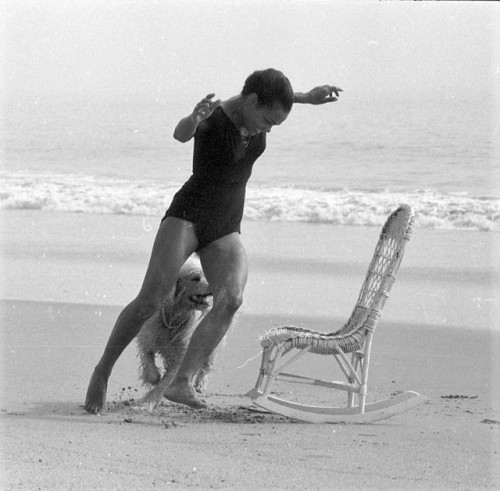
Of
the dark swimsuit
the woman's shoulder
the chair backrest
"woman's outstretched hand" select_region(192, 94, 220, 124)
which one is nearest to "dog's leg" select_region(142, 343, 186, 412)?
the dark swimsuit

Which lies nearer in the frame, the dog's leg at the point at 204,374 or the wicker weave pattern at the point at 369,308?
the wicker weave pattern at the point at 369,308

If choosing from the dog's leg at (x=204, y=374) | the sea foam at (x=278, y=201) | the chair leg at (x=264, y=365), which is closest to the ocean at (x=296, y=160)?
the sea foam at (x=278, y=201)

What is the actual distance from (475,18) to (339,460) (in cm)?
1115

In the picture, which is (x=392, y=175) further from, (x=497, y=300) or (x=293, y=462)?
(x=293, y=462)

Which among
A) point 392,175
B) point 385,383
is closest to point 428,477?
point 385,383

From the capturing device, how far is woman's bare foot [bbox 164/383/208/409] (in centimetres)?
452

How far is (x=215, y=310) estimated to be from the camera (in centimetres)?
452

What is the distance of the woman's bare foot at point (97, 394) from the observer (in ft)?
15.2

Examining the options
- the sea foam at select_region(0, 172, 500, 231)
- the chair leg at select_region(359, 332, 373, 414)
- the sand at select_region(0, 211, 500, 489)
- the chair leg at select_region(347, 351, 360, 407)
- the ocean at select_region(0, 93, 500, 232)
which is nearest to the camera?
the sand at select_region(0, 211, 500, 489)

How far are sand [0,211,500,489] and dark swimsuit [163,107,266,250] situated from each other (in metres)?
0.93

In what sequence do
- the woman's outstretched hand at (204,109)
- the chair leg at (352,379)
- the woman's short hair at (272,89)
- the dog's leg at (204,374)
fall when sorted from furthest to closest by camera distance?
1. the dog's leg at (204,374)
2. the chair leg at (352,379)
3. the woman's short hair at (272,89)
4. the woman's outstretched hand at (204,109)

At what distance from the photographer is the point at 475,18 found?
13.8 meters

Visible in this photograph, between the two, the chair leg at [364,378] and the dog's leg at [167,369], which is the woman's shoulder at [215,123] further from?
the chair leg at [364,378]

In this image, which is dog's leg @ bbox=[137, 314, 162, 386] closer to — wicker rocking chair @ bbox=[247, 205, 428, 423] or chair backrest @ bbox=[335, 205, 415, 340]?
wicker rocking chair @ bbox=[247, 205, 428, 423]
